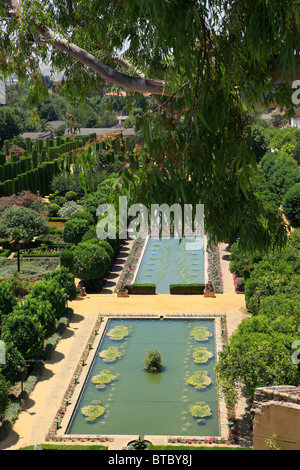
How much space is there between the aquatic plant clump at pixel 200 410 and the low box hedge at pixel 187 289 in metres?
11.9

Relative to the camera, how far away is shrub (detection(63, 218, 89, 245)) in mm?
40031

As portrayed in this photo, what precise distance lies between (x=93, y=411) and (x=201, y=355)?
5.86 metres

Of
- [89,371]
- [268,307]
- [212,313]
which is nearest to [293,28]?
[268,307]

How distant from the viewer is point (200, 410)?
20.9 m

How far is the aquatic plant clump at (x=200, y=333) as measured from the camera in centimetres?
2719

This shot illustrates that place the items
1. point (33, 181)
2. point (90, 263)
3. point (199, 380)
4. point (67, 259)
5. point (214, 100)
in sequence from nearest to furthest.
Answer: point (214, 100) → point (199, 380) → point (90, 263) → point (67, 259) → point (33, 181)

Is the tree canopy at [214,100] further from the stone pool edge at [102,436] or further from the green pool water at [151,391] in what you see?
the green pool water at [151,391]

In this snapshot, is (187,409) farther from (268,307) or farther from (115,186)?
(115,186)

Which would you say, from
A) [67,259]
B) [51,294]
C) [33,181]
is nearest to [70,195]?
[33,181]

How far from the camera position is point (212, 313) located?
29.8 meters

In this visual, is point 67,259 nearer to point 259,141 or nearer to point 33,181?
point 33,181

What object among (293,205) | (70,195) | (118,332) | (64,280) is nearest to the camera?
(118,332)

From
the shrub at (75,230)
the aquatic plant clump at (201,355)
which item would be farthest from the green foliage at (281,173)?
the aquatic plant clump at (201,355)

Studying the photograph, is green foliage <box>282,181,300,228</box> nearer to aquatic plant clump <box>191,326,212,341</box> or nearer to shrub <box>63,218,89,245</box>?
shrub <box>63,218,89,245</box>
